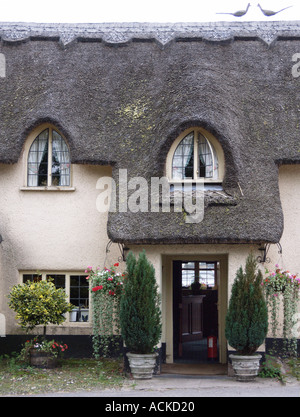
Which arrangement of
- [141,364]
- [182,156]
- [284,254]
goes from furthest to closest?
[284,254]
[182,156]
[141,364]

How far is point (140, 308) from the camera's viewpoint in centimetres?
1273

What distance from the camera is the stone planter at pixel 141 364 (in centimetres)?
1286

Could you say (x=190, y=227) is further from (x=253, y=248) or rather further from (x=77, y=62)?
(x=77, y=62)

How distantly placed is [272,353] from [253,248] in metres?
2.84

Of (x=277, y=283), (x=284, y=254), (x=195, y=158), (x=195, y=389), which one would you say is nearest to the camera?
(x=195, y=389)

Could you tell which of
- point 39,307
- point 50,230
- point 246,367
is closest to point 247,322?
point 246,367

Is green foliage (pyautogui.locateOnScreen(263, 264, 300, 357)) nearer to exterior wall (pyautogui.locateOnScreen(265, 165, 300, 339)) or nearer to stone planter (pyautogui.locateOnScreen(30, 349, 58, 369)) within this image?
exterior wall (pyautogui.locateOnScreen(265, 165, 300, 339))

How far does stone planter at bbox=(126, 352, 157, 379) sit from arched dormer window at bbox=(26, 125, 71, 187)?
5.11 meters

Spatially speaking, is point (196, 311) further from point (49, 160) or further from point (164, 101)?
point (164, 101)

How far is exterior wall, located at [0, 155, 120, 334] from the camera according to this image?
15.6m

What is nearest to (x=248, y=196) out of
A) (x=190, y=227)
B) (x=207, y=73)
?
(x=190, y=227)

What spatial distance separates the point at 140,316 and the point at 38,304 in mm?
2544

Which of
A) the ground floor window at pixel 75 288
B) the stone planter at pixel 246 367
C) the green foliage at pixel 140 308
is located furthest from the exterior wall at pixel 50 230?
the stone planter at pixel 246 367

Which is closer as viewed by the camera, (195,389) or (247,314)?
(195,389)
